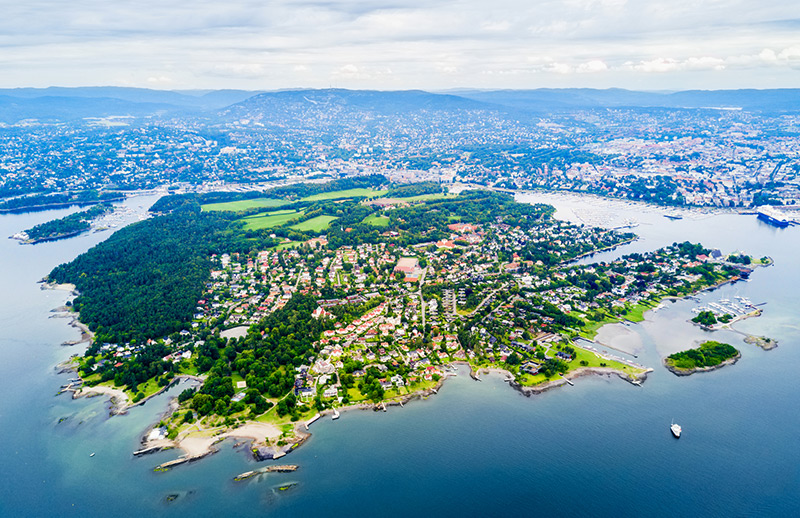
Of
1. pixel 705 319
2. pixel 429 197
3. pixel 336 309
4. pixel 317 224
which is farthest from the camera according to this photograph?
pixel 429 197

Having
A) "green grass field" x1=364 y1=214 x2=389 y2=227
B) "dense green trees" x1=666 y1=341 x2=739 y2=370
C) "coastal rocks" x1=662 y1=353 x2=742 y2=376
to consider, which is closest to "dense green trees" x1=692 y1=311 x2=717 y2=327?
"dense green trees" x1=666 y1=341 x2=739 y2=370

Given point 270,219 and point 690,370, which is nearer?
point 690,370

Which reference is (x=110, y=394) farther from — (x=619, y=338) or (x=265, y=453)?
(x=619, y=338)

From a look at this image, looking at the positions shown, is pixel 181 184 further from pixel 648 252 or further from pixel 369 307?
pixel 648 252

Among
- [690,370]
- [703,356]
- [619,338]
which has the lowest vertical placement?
[690,370]

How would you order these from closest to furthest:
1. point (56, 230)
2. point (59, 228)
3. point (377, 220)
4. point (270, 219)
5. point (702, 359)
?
point (702, 359) < point (56, 230) < point (59, 228) < point (377, 220) < point (270, 219)

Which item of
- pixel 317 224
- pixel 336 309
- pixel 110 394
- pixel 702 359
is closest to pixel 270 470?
pixel 110 394

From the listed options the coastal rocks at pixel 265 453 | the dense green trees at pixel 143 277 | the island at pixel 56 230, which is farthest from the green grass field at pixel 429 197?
the coastal rocks at pixel 265 453
